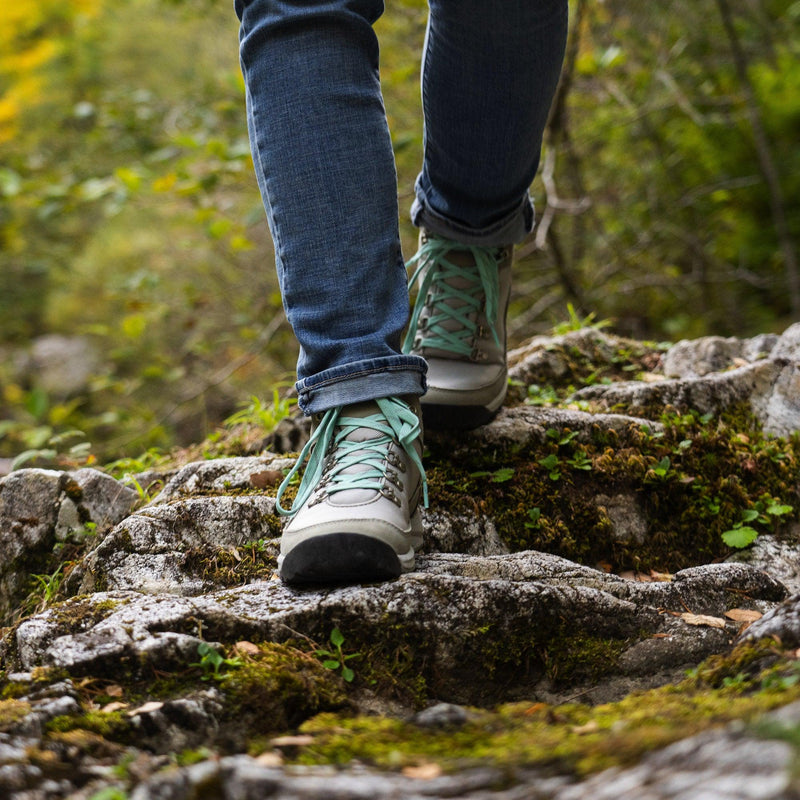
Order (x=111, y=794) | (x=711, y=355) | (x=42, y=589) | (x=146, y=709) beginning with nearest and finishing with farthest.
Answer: (x=111, y=794) < (x=146, y=709) < (x=42, y=589) < (x=711, y=355)

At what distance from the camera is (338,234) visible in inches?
58.2

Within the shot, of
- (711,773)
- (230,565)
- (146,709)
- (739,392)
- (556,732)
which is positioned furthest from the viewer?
(739,392)

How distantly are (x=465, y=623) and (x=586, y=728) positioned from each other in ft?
1.40

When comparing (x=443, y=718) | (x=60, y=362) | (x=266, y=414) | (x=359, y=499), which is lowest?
(x=443, y=718)

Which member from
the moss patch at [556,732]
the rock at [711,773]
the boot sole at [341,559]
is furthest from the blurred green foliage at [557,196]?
the rock at [711,773]

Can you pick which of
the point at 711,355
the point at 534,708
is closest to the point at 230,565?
the point at 534,708

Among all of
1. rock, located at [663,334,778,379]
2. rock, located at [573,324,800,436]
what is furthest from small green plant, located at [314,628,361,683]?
rock, located at [663,334,778,379]

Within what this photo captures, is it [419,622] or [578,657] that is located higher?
[419,622]

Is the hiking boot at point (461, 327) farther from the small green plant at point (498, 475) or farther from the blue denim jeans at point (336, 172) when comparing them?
the blue denim jeans at point (336, 172)

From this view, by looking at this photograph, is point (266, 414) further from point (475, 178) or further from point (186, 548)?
point (475, 178)

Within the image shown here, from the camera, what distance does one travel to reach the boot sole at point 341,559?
4.42 feet

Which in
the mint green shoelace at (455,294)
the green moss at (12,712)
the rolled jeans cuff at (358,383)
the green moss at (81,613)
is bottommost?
the green moss at (12,712)

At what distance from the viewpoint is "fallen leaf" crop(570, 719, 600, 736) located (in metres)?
0.91

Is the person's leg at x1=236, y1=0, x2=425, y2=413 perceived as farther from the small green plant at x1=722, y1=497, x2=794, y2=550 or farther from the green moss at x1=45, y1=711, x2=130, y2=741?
the small green plant at x1=722, y1=497, x2=794, y2=550
